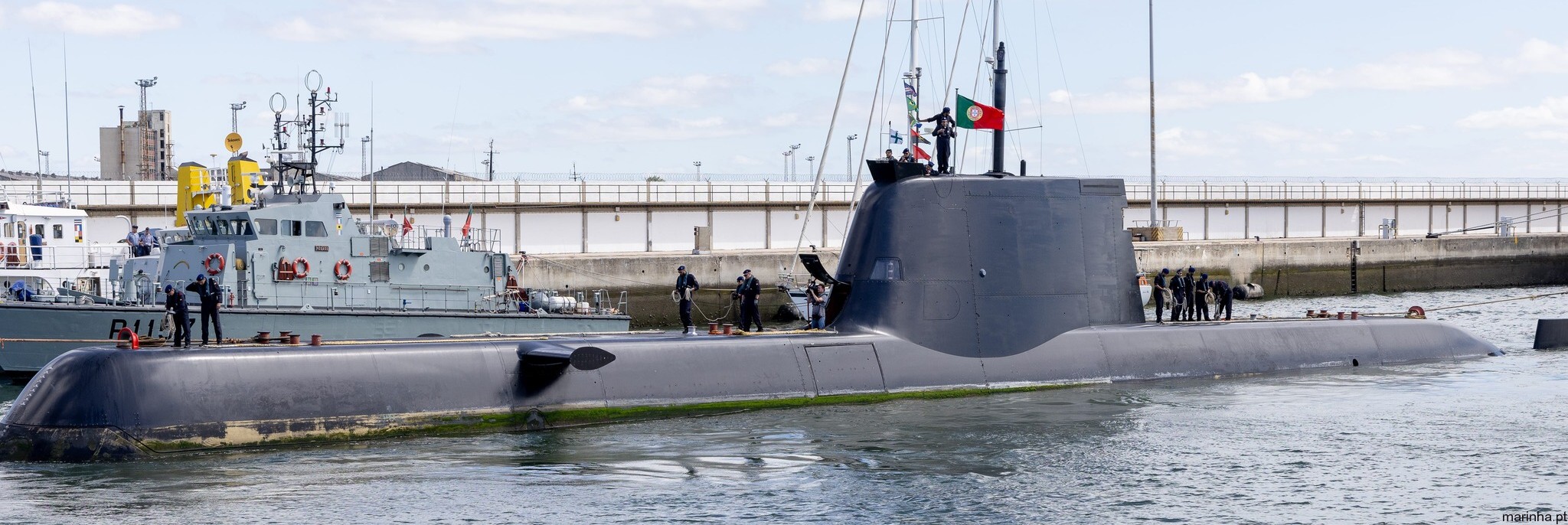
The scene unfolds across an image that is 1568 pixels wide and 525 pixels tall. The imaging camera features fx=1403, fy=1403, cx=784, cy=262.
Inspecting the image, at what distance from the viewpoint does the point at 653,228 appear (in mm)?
50594

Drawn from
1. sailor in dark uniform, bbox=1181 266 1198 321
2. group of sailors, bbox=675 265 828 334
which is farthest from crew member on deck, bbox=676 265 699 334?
sailor in dark uniform, bbox=1181 266 1198 321

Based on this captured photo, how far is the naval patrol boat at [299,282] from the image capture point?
2464 cm

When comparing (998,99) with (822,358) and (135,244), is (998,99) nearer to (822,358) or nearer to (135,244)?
(822,358)

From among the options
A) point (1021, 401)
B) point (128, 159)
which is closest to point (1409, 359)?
point (1021, 401)

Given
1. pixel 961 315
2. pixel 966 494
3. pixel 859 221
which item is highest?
pixel 859 221

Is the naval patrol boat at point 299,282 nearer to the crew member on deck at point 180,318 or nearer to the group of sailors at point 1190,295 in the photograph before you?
the crew member on deck at point 180,318

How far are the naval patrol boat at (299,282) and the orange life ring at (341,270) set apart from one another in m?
0.02

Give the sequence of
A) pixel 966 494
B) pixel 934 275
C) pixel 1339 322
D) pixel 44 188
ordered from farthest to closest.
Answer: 1. pixel 44 188
2. pixel 1339 322
3. pixel 934 275
4. pixel 966 494

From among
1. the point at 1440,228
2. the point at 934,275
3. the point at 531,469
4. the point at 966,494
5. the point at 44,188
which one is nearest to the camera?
the point at 966,494

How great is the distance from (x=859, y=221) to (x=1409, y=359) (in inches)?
455

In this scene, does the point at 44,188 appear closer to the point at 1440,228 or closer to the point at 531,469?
the point at 531,469

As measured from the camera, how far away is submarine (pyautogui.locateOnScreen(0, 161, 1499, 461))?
14.6 m

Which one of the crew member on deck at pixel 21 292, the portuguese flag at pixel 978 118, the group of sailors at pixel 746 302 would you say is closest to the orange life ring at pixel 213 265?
the crew member on deck at pixel 21 292

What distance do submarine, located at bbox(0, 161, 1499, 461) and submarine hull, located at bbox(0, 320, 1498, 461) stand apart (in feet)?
0.07
